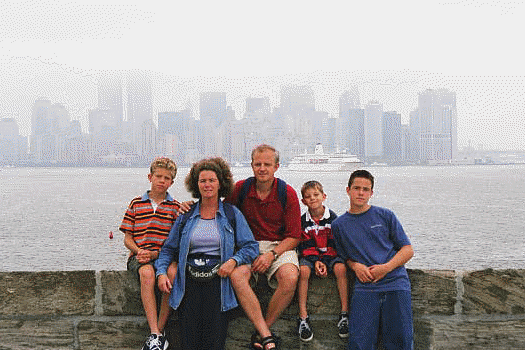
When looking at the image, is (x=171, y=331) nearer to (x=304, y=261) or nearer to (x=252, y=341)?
(x=252, y=341)

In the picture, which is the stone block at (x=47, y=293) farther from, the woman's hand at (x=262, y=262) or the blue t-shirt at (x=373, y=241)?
the blue t-shirt at (x=373, y=241)

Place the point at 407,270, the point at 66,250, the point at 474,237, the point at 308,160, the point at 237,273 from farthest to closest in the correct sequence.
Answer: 1. the point at 308,160
2. the point at 474,237
3. the point at 66,250
4. the point at 407,270
5. the point at 237,273

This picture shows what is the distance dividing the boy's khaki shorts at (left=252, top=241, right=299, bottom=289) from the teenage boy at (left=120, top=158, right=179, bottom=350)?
56 cm

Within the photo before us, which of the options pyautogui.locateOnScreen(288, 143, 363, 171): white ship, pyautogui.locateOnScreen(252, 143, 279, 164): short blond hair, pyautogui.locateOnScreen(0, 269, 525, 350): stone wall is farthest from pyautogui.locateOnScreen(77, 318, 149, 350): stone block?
pyautogui.locateOnScreen(288, 143, 363, 171): white ship

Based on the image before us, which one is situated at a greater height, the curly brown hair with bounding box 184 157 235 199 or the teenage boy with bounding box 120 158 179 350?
the curly brown hair with bounding box 184 157 235 199

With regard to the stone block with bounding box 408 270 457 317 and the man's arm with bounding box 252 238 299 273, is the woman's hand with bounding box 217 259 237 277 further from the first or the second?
the stone block with bounding box 408 270 457 317

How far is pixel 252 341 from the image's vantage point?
350 centimetres

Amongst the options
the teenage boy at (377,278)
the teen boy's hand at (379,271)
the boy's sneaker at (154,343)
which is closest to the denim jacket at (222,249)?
the boy's sneaker at (154,343)

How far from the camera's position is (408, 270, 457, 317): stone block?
141 inches

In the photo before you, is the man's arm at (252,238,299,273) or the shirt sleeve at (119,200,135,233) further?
the shirt sleeve at (119,200,135,233)

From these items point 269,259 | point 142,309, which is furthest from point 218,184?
point 142,309

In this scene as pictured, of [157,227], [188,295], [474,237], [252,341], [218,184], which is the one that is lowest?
[474,237]

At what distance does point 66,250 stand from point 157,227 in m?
23.6

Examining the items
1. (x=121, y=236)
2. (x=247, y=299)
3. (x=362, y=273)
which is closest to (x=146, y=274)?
(x=247, y=299)
